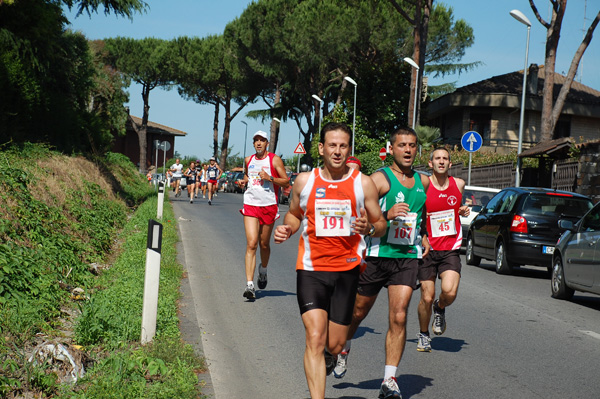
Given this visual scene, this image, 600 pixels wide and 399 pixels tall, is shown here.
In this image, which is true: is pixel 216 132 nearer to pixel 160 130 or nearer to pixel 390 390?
pixel 160 130

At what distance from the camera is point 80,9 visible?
21.5 meters

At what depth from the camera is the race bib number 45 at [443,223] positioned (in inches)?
307

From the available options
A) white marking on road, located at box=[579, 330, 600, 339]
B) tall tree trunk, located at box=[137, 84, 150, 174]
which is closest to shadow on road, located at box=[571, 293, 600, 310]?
white marking on road, located at box=[579, 330, 600, 339]

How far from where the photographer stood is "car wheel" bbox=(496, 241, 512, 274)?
49.3ft

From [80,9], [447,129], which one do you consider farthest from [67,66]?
[447,129]

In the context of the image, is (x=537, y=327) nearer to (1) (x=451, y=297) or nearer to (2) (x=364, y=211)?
(1) (x=451, y=297)

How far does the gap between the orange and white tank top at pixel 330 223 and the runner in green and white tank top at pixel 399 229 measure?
3.23 feet

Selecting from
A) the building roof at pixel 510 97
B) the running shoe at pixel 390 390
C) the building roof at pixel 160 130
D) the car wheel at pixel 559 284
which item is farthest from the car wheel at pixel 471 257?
the building roof at pixel 160 130

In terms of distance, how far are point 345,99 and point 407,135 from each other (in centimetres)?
4418

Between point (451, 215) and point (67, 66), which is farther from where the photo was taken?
point (67, 66)

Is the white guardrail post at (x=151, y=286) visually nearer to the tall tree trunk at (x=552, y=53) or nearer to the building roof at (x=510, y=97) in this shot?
the tall tree trunk at (x=552, y=53)

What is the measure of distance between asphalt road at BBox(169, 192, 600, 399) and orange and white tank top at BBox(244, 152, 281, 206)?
127cm

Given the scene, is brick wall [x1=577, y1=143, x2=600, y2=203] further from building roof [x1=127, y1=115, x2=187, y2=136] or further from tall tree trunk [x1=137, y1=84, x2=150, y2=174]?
building roof [x1=127, y1=115, x2=187, y2=136]

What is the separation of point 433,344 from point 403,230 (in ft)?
7.28
